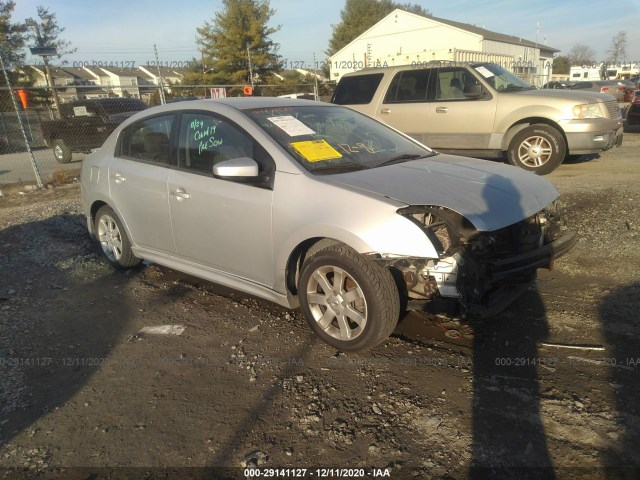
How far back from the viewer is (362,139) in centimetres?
411

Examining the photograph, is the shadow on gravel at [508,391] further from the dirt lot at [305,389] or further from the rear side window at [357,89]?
the rear side window at [357,89]

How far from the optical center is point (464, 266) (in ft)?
9.72

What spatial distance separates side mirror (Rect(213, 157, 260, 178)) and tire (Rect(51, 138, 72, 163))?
37.5 feet

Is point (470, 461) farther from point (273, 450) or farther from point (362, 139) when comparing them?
point (362, 139)

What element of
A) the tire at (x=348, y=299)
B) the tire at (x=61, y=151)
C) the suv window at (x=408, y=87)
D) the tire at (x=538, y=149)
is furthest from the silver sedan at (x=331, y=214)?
the tire at (x=61, y=151)

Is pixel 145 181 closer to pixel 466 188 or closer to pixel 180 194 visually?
pixel 180 194

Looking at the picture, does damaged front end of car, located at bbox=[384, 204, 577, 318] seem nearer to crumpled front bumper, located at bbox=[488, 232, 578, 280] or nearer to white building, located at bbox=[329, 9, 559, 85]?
crumpled front bumper, located at bbox=[488, 232, 578, 280]

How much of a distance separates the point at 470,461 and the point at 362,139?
104 inches

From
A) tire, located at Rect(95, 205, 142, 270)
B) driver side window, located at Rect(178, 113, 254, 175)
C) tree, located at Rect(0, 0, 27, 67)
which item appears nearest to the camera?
driver side window, located at Rect(178, 113, 254, 175)

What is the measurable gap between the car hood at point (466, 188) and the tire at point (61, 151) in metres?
11.9

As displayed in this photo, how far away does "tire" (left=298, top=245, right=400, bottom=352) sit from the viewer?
301 cm

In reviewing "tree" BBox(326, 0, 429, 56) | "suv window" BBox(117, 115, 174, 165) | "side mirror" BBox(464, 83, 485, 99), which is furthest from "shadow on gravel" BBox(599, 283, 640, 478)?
"tree" BBox(326, 0, 429, 56)

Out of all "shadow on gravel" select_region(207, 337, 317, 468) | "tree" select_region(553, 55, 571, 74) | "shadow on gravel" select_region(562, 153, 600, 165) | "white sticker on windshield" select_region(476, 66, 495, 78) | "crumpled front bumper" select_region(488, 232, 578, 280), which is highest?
"white sticker on windshield" select_region(476, 66, 495, 78)

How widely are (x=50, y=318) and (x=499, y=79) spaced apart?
793 centimetres
